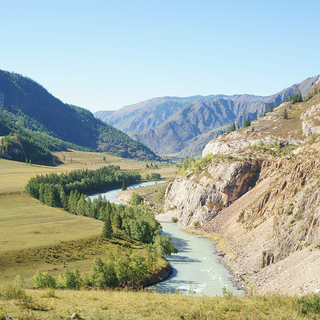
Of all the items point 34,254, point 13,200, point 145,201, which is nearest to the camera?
point 34,254

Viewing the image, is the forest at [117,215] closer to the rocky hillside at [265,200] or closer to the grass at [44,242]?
the grass at [44,242]

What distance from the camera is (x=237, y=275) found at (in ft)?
235

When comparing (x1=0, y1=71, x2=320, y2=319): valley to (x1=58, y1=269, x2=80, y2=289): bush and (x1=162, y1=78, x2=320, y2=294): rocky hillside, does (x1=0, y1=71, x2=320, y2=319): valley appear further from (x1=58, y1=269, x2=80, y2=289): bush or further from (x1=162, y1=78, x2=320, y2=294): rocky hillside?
(x1=58, y1=269, x2=80, y2=289): bush

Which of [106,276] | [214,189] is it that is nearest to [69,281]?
[106,276]

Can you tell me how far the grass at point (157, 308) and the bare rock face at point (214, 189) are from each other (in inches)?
3606

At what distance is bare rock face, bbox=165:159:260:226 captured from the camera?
122250 millimetres

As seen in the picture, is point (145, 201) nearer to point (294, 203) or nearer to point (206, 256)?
point (206, 256)

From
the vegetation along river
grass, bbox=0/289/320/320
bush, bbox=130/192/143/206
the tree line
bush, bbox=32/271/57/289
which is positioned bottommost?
the vegetation along river

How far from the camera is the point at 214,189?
125 meters

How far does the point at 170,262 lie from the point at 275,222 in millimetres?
29794

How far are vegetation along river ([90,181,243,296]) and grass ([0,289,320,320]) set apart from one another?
984 inches

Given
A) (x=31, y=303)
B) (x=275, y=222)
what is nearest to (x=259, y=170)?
(x=275, y=222)

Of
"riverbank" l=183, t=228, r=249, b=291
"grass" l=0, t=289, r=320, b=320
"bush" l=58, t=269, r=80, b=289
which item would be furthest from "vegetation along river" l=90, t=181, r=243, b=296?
"grass" l=0, t=289, r=320, b=320

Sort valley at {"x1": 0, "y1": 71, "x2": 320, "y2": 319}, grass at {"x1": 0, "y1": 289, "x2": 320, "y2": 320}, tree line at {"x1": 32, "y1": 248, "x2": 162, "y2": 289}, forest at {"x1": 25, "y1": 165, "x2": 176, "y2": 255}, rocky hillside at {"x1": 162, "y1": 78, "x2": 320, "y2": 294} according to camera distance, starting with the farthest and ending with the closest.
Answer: forest at {"x1": 25, "y1": 165, "x2": 176, "y2": 255}
rocky hillside at {"x1": 162, "y1": 78, "x2": 320, "y2": 294}
tree line at {"x1": 32, "y1": 248, "x2": 162, "y2": 289}
valley at {"x1": 0, "y1": 71, "x2": 320, "y2": 319}
grass at {"x1": 0, "y1": 289, "x2": 320, "y2": 320}
